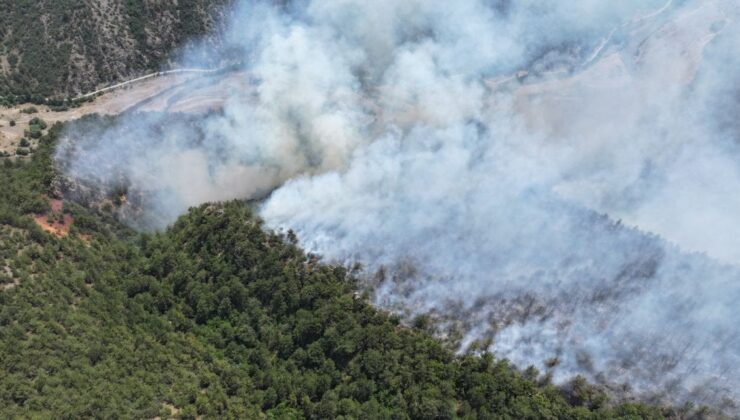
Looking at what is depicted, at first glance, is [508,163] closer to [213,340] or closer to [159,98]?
[213,340]

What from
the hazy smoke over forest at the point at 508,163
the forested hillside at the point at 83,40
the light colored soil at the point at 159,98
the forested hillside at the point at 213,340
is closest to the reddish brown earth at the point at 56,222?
the forested hillside at the point at 213,340

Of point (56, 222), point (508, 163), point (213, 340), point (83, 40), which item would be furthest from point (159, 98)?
point (508, 163)

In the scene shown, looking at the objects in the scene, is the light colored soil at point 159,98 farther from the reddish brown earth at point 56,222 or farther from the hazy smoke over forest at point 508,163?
the reddish brown earth at point 56,222

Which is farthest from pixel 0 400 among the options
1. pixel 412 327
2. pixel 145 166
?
pixel 145 166

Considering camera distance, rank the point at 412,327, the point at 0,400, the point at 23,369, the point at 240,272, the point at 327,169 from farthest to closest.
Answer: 1. the point at 327,169
2. the point at 240,272
3. the point at 412,327
4. the point at 23,369
5. the point at 0,400

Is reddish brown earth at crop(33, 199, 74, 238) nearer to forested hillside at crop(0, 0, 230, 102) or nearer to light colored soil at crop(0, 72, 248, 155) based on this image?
light colored soil at crop(0, 72, 248, 155)

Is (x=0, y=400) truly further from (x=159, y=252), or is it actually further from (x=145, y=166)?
(x=145, y=166)
